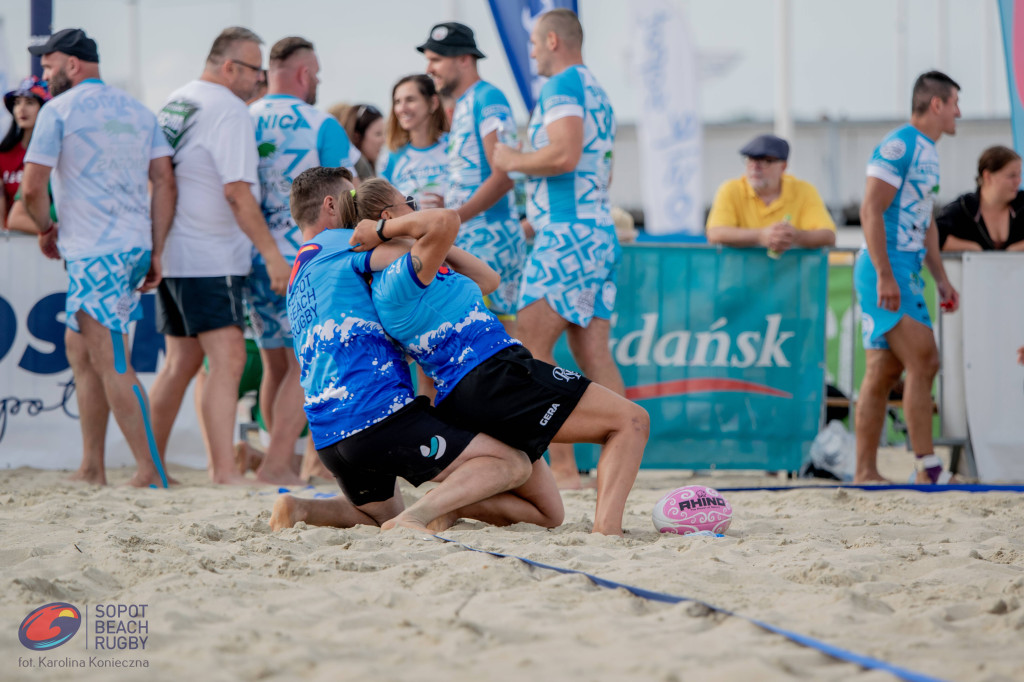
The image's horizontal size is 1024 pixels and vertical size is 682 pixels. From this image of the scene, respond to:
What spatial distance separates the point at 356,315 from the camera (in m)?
3.54

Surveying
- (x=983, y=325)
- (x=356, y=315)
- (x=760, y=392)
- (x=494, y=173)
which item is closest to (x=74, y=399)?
(x=494, y=173)

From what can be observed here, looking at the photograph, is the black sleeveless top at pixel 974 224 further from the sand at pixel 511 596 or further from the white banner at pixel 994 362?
the sand at pixel 511 596

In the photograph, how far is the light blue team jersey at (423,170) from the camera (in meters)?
5.76

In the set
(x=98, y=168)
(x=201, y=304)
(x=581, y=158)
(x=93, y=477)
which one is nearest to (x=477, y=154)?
(x=581, y=158)

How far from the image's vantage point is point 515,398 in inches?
139

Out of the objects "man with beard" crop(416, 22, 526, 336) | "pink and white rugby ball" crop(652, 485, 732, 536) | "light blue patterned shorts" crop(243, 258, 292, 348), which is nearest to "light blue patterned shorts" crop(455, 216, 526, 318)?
"man with beard" crop(416, 22, 526, 336)

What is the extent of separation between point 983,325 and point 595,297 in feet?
8.79

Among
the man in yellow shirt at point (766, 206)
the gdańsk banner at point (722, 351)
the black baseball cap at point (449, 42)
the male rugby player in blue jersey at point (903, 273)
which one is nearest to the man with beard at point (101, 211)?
the black baseball cap at point (449, 42)

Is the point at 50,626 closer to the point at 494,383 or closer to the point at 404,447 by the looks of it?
the point at 404,447

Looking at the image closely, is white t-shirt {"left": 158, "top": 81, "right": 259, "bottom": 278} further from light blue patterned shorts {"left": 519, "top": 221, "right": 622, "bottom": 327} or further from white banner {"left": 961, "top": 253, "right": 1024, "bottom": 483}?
white banner {"left": 961, "top": 253, "right": 1024, "bottom": 483}

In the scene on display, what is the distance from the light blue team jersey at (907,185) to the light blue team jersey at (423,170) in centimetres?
239

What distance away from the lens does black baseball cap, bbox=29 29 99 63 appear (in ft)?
16.8

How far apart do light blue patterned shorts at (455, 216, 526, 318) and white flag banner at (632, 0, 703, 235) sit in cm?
942

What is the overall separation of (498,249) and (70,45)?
7.87 feet
